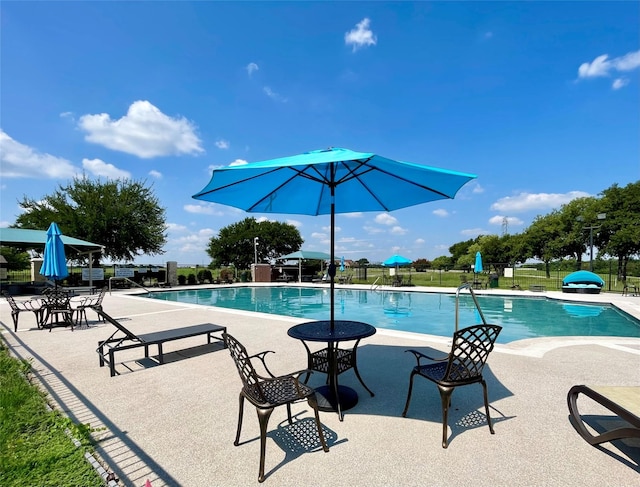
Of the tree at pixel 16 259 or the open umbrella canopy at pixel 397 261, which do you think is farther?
the tree at pixel 16 259

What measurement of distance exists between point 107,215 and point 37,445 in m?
24.1

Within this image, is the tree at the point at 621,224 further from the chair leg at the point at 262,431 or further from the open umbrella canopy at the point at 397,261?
the chair leg at the point at 262,431

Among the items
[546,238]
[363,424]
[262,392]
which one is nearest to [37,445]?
[262,392]

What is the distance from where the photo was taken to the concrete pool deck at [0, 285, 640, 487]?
2.22 metres

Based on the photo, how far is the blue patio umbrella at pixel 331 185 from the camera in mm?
3045

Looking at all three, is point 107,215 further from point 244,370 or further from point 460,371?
point 460,371

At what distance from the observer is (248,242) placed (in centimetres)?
4253

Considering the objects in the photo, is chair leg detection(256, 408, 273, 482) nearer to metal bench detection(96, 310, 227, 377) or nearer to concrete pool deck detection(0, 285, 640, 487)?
concrete pool deck detection(0, 285, 640, 487)

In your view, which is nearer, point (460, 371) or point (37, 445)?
point (37, 445)

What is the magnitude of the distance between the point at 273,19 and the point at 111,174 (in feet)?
70.7

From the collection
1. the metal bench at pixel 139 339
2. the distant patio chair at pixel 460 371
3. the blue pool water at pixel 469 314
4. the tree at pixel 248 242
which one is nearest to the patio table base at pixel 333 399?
the distant patio chair at pixel 460 371

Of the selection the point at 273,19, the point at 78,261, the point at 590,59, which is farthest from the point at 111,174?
the point at 590,59

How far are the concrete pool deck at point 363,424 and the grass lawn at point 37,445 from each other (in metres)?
0.16

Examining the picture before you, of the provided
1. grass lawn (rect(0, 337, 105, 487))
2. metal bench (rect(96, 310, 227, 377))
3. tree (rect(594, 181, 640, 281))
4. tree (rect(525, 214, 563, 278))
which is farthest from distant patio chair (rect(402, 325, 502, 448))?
tree (rect(525, 214, 563, 278))
